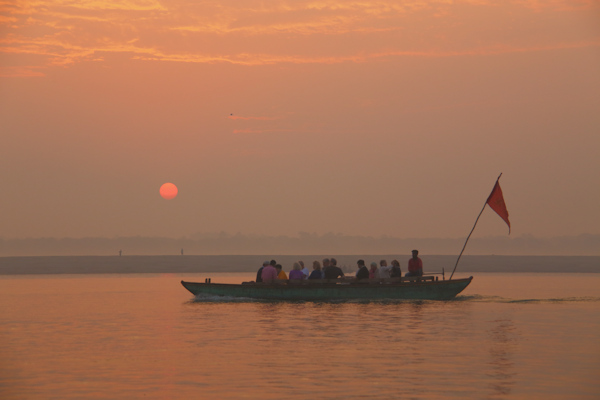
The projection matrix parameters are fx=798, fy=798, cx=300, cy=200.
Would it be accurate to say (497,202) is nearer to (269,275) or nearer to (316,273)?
(316,273)

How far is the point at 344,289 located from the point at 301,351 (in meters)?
16.8

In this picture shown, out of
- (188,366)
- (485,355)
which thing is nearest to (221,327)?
(188,366)

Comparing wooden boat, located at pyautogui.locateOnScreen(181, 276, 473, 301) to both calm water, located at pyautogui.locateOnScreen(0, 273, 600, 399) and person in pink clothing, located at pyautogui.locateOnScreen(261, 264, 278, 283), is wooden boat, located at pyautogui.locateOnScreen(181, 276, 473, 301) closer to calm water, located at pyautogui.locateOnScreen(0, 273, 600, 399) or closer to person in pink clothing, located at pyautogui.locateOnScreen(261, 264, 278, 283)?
person in pink clothing, located at pyautogui.locateOnScreen(261, 264, 278, 283)

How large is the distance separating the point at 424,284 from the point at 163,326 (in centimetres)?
1538

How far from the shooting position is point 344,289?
3878cm

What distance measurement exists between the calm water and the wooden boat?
120 centimetres

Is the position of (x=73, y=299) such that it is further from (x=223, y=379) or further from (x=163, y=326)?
(x=223, y=379)

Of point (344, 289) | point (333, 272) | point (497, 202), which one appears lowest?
point (344, 289)

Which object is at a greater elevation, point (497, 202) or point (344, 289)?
point (497, 202)

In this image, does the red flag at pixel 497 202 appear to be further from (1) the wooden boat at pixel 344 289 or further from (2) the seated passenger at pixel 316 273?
(2) the seated passenger at pixel 316 273

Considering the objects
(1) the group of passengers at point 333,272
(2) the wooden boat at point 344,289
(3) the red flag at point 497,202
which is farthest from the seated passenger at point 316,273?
(3) the red flag at point 497,202

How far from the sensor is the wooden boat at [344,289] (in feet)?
128

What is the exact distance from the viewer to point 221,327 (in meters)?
28.1

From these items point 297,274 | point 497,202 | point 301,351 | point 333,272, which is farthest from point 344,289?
point 301,351
